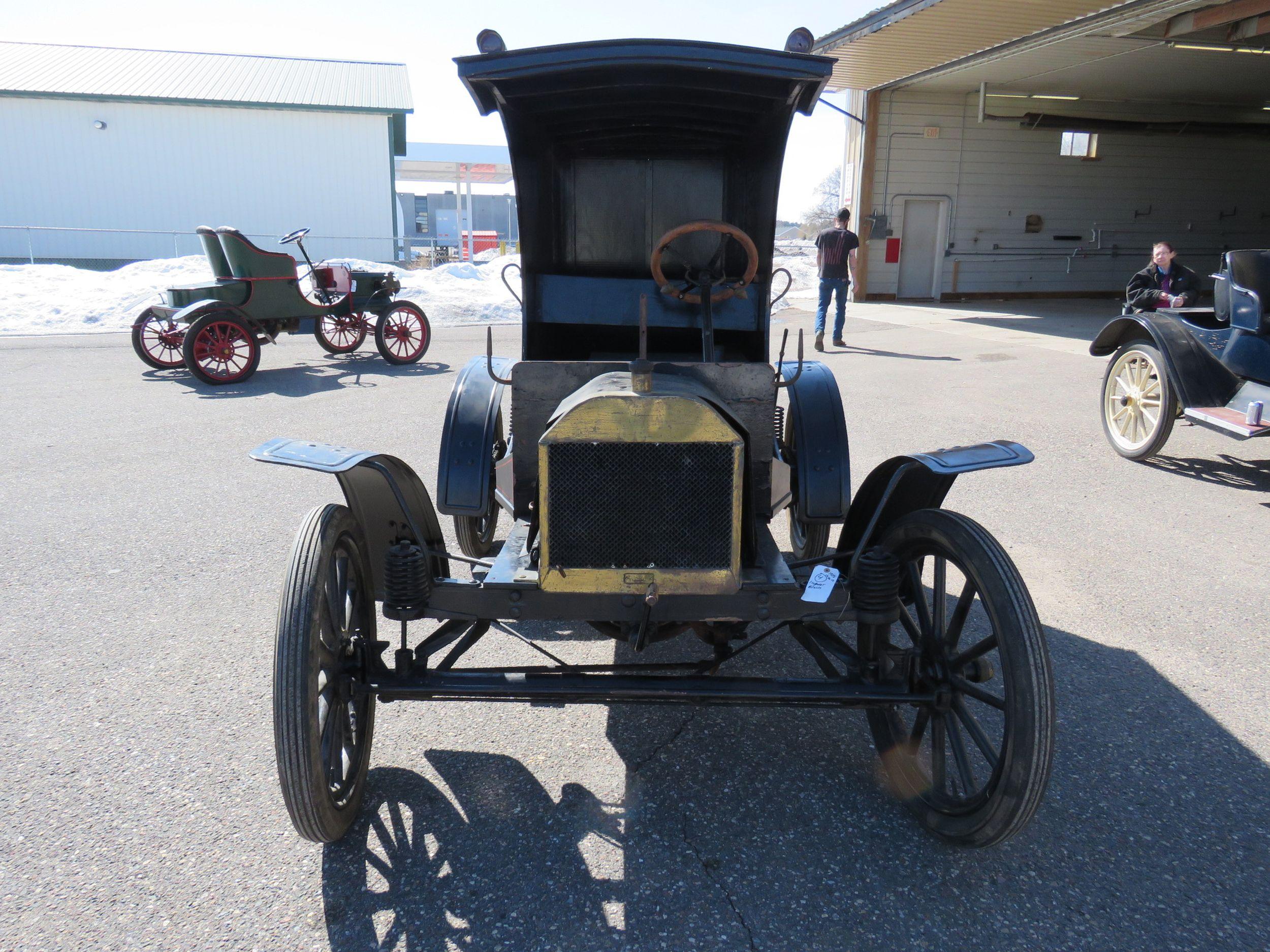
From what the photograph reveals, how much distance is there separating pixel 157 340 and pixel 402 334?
2.93 metres

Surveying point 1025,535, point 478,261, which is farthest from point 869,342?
point 478,261

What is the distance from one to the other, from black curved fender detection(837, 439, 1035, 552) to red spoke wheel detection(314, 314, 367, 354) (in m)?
9.77

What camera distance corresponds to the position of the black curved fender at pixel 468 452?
3.58 metres

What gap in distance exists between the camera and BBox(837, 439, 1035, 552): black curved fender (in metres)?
2.73

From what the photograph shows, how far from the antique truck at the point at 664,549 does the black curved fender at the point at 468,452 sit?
0.01m

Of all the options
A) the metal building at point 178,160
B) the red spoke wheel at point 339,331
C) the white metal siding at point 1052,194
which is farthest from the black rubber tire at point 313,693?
the metal building at point 178,160

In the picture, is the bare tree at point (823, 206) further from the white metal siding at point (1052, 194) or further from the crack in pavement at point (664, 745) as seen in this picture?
the crack in pavement at point (664, 745)

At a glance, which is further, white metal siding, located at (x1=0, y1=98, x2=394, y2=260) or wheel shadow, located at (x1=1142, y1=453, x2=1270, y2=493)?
white metal siding, located at (x1=0, y1=98, x2=394, y2=260)

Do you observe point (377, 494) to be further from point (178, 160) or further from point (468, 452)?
point (178, 160)

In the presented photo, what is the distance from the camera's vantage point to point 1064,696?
134 inches

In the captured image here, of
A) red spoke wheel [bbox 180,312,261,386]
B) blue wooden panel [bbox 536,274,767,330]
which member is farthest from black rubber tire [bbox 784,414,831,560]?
red spoke wheel [bbox 180,312,261,386]

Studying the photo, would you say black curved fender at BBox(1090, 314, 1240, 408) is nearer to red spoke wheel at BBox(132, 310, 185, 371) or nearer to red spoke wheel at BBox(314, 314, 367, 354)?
red spoke wheel at BBox(314, 314, 367, 354)

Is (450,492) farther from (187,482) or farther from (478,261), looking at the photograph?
(478,261)

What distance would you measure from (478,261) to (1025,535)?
27628 millimetres
